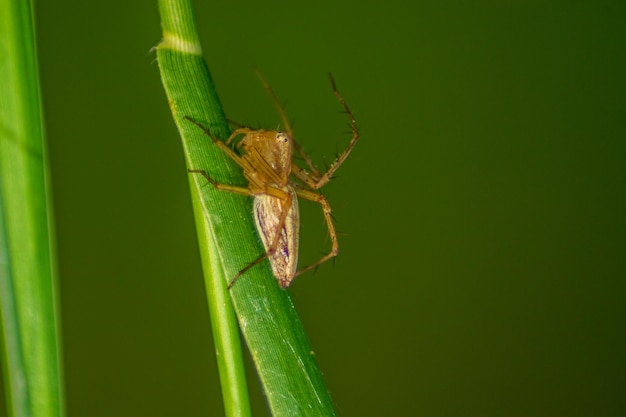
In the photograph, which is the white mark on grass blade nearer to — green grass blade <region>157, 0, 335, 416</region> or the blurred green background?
green grass blade <region>157, 0, 335, 416</region>

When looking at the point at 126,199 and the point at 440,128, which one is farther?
the point at 440,128

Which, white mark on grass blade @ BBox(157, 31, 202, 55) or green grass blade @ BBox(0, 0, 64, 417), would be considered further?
white mark on grass blade @ BBox(157, 31, 202, 55)

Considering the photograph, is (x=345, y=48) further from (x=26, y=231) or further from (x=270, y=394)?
(x=26, y=231)

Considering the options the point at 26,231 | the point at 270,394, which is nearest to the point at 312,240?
the point at 270,394

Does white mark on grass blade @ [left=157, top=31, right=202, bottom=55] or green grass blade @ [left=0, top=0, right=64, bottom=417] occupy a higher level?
white mark on grass blade @ [left=157, top=31, right=202, bottom=55]

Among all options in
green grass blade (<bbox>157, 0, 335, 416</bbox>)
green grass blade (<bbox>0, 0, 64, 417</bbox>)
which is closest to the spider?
green grass blade (<bbox>157, 0, 335, 416</bbox>)

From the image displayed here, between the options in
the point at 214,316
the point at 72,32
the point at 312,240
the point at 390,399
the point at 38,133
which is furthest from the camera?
the point at 390,399

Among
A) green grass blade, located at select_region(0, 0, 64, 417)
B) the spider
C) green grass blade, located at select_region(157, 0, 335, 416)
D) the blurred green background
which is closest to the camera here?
green grass blade, located at select_region(0, 0, 64, 417)
